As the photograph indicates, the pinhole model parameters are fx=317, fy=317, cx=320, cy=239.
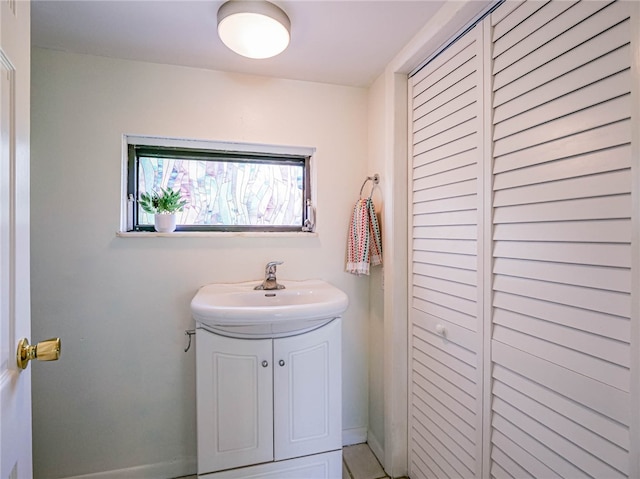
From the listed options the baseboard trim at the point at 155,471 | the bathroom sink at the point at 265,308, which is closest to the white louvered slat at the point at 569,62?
the bathroom sink at the point at 265,308

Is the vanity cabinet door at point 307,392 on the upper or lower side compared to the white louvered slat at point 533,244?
lower

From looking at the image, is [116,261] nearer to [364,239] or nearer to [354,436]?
[364,239]

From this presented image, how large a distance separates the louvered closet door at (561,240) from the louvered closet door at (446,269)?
96 mm

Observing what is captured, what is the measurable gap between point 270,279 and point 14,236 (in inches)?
40.1

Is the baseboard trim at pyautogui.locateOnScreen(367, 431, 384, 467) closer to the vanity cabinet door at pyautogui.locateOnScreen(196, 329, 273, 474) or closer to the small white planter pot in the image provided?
the vanity cabinet door at pyautogui.locateOnScreen(196, 329, 273, 474)

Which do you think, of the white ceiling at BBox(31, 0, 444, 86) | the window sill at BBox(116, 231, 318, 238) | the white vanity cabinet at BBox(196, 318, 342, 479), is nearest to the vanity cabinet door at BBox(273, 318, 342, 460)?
the white vanity cabinet at BBox(196, 318, 342, 479)

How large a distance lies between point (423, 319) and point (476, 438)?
0.46 meters

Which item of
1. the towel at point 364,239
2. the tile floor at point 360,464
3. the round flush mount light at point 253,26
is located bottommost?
the tile floor at point 360,464

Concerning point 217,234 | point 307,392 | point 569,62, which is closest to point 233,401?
point 307,392

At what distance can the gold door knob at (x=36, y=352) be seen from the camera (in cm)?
65

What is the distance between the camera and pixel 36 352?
656 mm

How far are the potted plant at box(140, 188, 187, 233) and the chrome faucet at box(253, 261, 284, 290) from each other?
1.65 ft

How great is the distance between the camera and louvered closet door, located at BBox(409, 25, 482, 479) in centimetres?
112

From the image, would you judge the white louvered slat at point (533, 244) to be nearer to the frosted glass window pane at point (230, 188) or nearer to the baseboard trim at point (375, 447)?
the baseboard trim at point (375, 447)
